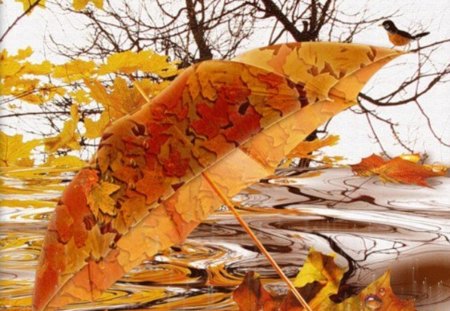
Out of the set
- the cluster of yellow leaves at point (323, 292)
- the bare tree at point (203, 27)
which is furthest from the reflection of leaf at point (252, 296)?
the bare tree at point (203, 27)

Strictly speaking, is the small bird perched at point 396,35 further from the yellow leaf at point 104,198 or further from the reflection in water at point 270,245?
the yellow leaf at point 104,198

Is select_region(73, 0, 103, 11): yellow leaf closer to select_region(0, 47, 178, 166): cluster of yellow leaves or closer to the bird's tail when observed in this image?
select_region(0, 47, 178, 166): cluster of yellow leaves

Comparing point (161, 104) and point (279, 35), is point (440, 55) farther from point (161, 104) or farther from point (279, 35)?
point (161, 104)

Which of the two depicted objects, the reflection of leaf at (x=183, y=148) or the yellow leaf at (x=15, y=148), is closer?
the reflection of leaf at (x=183, y=148)

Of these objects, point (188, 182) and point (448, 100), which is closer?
point (188, 182)

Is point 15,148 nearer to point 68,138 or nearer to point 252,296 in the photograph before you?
point 68,138

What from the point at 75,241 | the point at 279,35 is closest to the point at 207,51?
the point at 279,35
